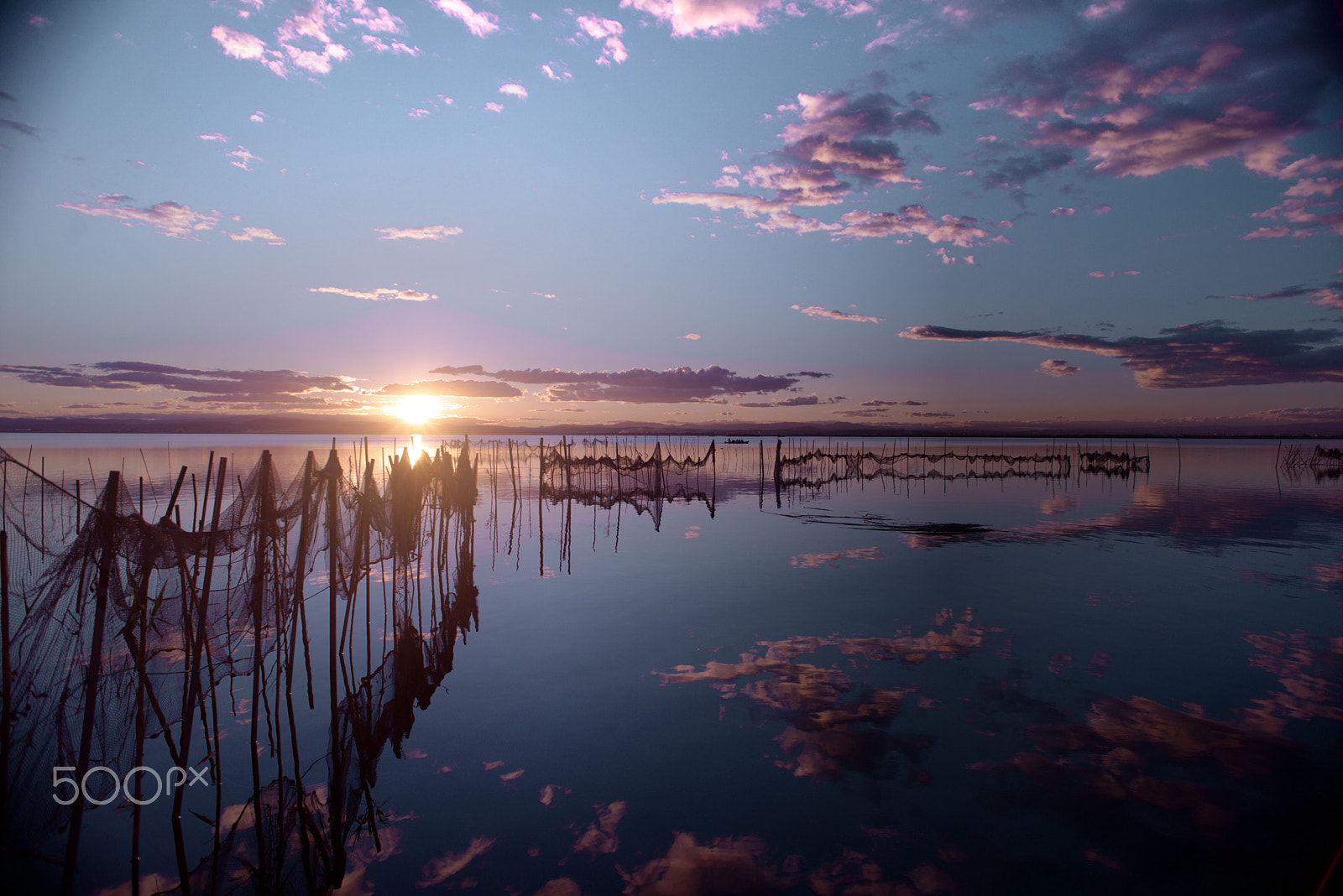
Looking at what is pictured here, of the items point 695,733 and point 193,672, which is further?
point 695,733

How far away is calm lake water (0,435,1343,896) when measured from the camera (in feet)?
18.5

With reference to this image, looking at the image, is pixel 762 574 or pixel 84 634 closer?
pixel 84 634

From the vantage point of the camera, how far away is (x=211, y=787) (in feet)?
22.6

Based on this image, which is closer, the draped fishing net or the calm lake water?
the draped fishing net

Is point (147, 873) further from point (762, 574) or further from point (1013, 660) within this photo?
point (762, 574)

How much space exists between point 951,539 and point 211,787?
2110 centimetres

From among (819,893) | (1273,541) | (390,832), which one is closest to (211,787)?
(390,832)

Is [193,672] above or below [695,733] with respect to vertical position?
above

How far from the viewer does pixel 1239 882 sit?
536cm

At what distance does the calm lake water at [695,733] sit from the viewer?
565 cm

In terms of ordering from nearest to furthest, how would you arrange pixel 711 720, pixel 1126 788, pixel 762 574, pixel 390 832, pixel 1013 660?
pixel 390 832 < pixel 1126 788 < pixel 711 720 < pixel 1013 660 < pixel 762 574

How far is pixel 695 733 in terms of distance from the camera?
8.07 metres

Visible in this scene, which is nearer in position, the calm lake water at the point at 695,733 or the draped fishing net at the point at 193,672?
the draped fishing net at the point at 193,672

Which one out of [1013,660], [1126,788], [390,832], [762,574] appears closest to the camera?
[390,832]
